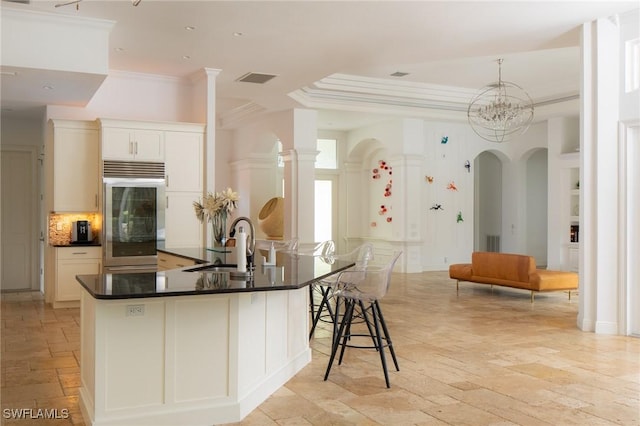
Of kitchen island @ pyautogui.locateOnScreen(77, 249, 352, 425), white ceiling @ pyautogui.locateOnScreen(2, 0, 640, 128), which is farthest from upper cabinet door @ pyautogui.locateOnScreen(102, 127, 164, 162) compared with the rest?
kitchen island @ pyautogui.locateOnScreen(77, 249, 352, 425)

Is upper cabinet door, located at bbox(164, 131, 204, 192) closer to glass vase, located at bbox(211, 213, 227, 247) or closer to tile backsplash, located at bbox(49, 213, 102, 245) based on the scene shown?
tile backsplash, located at bbox(49, 213, 102, 245)

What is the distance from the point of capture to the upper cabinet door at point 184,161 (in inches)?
326

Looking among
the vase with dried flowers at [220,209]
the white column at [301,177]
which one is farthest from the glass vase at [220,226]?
the white column at [301,177]

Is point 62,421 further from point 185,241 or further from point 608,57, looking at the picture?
point 608,57

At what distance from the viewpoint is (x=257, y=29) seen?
6734mm

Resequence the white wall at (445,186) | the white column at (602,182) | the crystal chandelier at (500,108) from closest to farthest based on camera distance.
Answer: the white column at (602,182)
the crystal chandelier at (500,108)
the white wall at (445,186)

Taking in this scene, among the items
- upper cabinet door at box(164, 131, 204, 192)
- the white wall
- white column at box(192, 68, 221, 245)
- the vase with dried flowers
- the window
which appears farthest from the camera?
the window

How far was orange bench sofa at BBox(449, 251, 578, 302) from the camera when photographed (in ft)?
28.5

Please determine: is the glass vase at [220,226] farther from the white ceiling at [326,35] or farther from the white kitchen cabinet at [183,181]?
the white ceiling at [326,35]

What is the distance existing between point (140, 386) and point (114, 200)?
4.82 metres

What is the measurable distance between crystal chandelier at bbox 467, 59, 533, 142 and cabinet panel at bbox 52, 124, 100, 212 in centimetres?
561

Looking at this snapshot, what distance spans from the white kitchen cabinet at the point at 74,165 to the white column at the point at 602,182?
625 cm

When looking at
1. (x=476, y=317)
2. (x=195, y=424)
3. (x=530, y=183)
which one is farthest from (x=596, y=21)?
(x=530, y=183)

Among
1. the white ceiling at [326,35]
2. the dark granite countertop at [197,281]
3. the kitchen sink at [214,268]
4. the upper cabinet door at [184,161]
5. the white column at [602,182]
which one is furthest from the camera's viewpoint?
the upper cabinet door at [184,161]
